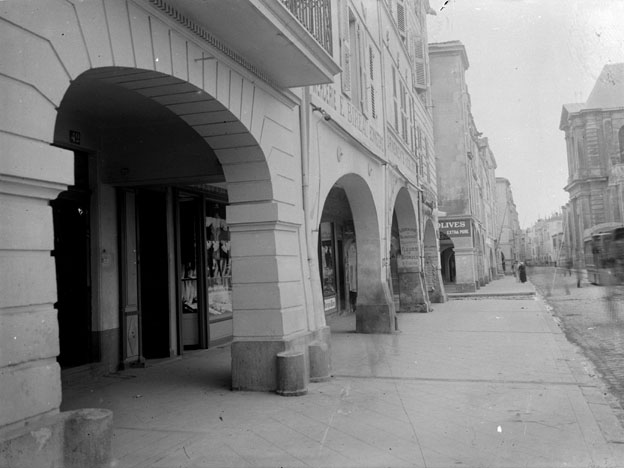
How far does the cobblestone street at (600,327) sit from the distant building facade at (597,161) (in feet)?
8.38

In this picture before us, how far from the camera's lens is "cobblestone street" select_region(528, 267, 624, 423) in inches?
290

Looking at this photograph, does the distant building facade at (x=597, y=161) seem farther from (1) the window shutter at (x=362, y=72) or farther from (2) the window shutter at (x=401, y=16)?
(1) the window shutter at (x=362, y=72)

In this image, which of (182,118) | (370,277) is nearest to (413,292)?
(370,277)

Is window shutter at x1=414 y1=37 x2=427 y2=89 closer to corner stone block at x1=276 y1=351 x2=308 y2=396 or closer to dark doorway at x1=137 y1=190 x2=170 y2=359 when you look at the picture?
dark doorway at x1=137 y1=190 x2=170 y2=359

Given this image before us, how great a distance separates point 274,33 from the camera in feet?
17.2

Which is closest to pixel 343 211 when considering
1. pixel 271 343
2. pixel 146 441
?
pixel 271 343

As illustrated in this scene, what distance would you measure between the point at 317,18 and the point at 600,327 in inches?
383

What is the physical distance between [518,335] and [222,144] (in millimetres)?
7766

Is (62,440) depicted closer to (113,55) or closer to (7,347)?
(7,347)

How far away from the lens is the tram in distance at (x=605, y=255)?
741 inches

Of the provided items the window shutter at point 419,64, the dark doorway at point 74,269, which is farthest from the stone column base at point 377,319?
the window shutter at point 419,64

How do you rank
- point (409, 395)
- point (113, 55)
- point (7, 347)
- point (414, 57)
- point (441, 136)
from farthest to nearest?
point (441, 136), point (414, 57), point (409, 395), point (113, 55), point (7, 347)

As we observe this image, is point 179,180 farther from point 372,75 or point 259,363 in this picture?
point 372,75

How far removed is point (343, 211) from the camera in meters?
16.2
